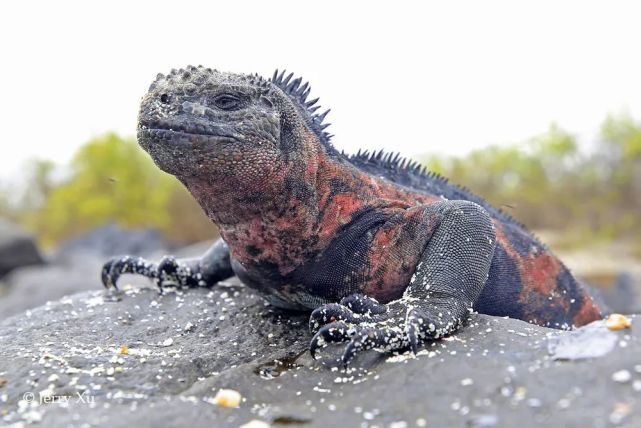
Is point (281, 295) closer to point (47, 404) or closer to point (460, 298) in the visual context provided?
point (460, 298)

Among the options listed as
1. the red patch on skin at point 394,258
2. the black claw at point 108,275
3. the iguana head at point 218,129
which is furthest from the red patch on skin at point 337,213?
the black claw at point 108,275

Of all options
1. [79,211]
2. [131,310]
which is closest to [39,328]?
[131,310]

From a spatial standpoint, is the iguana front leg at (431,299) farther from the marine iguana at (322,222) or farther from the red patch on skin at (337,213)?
the red patch on skin at (337,213)

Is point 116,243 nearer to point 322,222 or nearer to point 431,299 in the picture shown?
point 322,222

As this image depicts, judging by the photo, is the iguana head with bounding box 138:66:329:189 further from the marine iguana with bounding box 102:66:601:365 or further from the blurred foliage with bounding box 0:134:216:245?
the blurred foliage with bounding box 0:134:216:245

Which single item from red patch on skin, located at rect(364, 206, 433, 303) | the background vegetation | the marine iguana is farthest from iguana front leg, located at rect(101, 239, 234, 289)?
the background vegetation

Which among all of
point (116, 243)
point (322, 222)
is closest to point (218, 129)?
point (322, 222)
